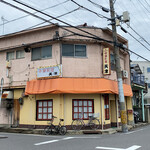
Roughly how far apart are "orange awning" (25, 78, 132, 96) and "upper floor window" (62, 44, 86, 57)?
2096 mm

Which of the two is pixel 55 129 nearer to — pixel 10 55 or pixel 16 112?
pixel 16 112

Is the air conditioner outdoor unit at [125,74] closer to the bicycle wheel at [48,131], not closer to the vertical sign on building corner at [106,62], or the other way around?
the vertical sign on building corner at [106,62]

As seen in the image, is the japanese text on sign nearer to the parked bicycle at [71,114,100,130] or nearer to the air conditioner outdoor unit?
the parked bicycle at [71,114,100,130]

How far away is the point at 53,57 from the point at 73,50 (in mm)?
1636

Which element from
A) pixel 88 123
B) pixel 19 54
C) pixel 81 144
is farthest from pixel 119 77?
pixel 19 54

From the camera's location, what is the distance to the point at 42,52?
16.0 m

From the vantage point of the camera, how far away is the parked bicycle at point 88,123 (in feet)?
46.1

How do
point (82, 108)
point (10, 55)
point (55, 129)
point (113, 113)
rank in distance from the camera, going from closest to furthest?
point (55, 129) → point (82, 108) → point (113, 113) → point (10, 55)

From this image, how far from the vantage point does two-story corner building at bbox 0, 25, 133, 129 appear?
46.9 feet

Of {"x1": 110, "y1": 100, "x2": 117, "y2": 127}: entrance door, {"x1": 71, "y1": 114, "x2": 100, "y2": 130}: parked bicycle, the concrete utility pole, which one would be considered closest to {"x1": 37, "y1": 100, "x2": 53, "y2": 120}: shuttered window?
{"x1": 71, "y1": 114, "x2": 100, "y2": 130}: parked bicycle

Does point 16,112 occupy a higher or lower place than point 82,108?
lower

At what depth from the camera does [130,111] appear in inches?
732

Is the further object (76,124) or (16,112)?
(16,112)

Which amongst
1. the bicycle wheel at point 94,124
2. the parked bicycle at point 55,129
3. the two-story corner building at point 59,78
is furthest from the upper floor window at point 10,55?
the bicycle wheel at point 94,124
